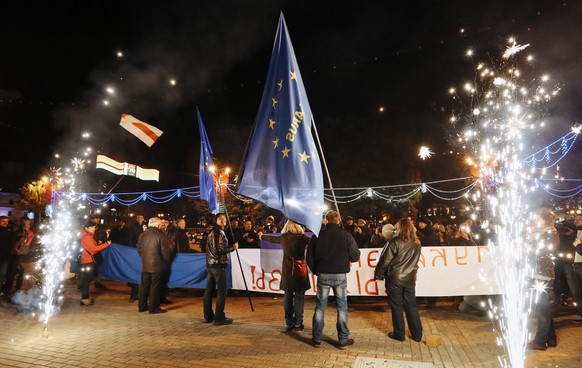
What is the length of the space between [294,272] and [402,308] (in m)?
1.79

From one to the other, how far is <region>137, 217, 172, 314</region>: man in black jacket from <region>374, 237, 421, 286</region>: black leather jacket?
14.1 feet

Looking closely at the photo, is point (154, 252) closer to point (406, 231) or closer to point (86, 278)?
point (86, 278)

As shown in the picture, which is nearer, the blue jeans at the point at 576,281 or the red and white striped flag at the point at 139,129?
the blue jeans at the point at 576,281

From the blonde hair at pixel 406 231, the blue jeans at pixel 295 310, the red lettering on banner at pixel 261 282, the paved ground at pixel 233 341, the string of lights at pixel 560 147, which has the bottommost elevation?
the paved ground at pixel 233 341

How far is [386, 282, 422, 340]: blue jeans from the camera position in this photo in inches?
232

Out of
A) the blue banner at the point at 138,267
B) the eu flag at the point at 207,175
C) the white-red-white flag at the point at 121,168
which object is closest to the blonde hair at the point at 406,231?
the eu flag at the point at 207,175

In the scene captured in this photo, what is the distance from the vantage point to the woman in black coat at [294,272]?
6281 millimetres

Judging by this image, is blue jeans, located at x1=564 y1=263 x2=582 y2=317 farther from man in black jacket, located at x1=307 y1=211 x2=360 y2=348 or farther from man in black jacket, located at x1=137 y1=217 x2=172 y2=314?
man in black jacket, located at x1=137 y1=217 x2=172 y2=314

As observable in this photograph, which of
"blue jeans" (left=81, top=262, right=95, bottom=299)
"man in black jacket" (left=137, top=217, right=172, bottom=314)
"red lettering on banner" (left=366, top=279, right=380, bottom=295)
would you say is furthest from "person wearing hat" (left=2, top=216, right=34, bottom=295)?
"red lettering on banner" (left=366, top=279, right=380, bottom=295)

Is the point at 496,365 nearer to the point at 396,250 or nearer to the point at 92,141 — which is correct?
the point at 396,250

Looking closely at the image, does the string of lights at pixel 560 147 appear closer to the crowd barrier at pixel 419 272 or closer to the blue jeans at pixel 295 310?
the crowd barrier at pixel 419 272

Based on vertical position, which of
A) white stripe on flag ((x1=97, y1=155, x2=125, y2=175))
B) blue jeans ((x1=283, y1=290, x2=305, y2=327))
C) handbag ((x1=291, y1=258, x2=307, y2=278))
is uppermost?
white stripe on flag ((x1=97, y1=155, x2=125, y2=175))

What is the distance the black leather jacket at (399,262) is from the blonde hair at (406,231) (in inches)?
2.3

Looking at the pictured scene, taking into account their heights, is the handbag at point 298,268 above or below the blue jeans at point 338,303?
above
